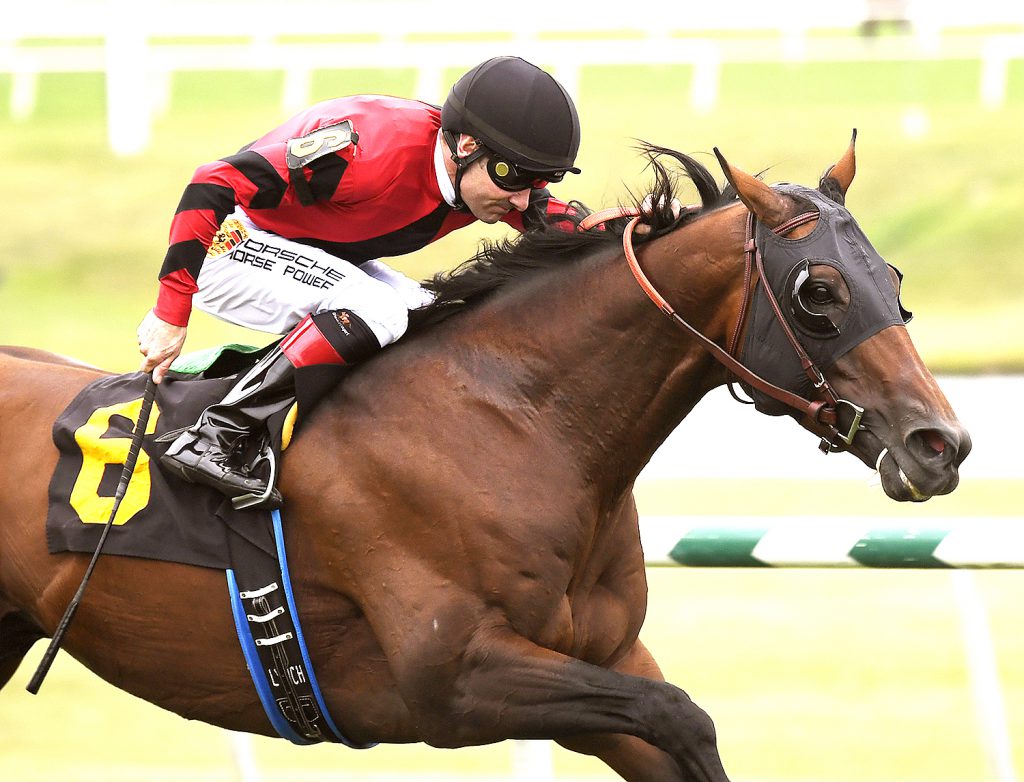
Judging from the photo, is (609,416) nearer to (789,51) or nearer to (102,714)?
(102,714)

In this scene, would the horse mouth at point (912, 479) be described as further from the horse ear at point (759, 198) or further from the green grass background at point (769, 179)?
the green grass background at point (769, 179)

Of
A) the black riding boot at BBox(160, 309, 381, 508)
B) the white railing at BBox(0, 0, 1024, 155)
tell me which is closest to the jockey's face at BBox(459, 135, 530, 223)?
the black riding boot at BBox(160, 309, 381, 508)

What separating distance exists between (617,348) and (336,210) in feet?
2.36

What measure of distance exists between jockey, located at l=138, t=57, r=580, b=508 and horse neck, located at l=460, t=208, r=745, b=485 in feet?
0.85

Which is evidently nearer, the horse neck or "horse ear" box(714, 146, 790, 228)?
"horse ear" box(714, 146, 790, 228)

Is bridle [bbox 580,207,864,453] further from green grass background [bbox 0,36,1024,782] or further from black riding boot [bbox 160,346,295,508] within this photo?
black riding boot [bbox 160,346,295,508]

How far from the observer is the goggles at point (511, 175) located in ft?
11.2

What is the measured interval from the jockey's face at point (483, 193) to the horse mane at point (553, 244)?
0.07 metres

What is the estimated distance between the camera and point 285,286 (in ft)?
11.9

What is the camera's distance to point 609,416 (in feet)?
10.9

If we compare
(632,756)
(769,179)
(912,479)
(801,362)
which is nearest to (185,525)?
(632,756)

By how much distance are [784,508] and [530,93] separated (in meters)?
5.69

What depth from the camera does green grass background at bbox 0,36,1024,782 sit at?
18.4 feet

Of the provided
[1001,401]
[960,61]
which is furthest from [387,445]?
[960,61]
